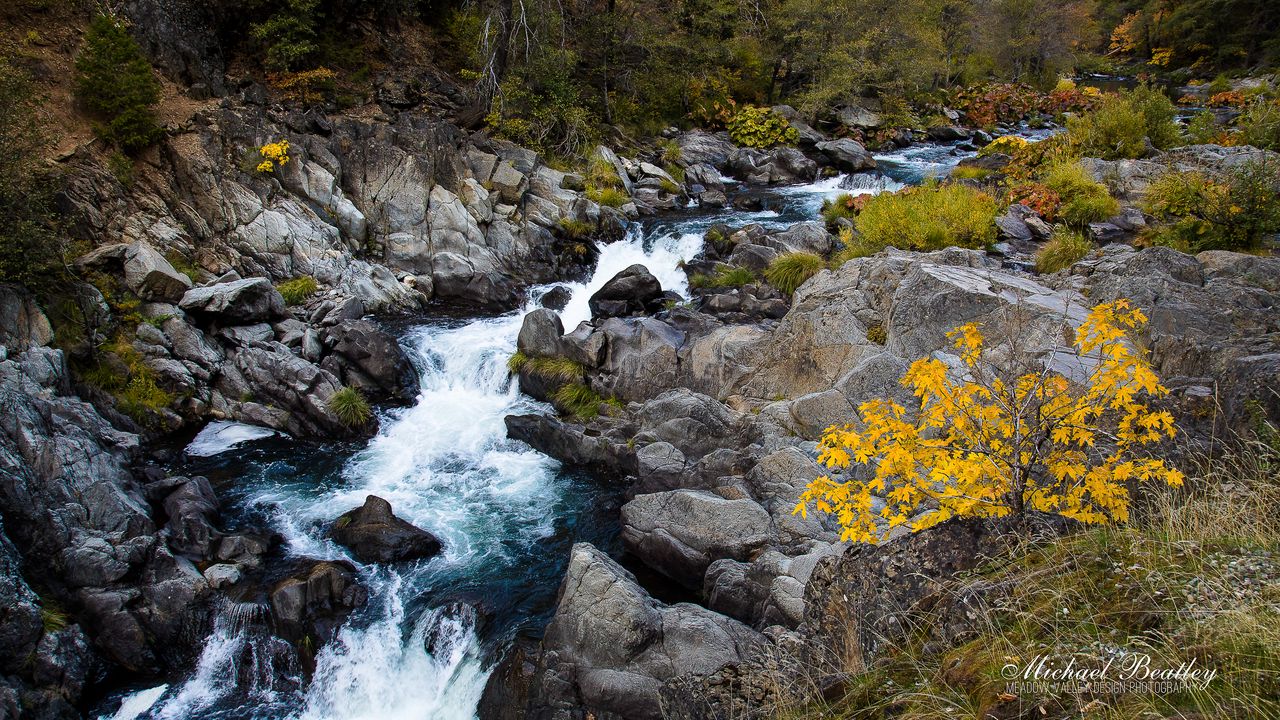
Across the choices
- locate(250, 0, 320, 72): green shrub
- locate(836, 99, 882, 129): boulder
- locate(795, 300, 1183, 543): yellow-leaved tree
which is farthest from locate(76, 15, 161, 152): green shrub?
locate(836, 99, 882, 129): boulder

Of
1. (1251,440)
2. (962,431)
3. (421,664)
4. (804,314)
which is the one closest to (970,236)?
(804,314)

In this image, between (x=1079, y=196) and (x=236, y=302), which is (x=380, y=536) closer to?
(x=236, y=302)

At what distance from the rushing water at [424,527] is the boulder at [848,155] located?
1313cm

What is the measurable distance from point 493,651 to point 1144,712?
6892 mm

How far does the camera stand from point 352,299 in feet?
50.2

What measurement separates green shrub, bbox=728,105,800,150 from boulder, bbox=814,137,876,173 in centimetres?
160

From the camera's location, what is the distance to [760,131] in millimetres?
28938

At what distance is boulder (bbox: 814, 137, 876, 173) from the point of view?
88.3ft

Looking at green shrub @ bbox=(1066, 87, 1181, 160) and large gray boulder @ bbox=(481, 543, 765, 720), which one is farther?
green shrub @ bbox=(1066, 87, 1181, 160)

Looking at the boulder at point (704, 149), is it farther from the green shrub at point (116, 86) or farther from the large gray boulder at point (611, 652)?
the large gray boulder at point (611, 652)

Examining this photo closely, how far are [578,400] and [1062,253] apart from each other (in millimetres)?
9535

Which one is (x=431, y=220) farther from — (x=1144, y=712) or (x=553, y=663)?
(x=1144, y=712)

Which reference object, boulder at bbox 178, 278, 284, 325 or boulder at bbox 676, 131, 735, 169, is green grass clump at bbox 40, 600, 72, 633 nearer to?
boulder at bbox 178, 278, 284, 325

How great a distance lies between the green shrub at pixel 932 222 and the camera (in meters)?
13.8
